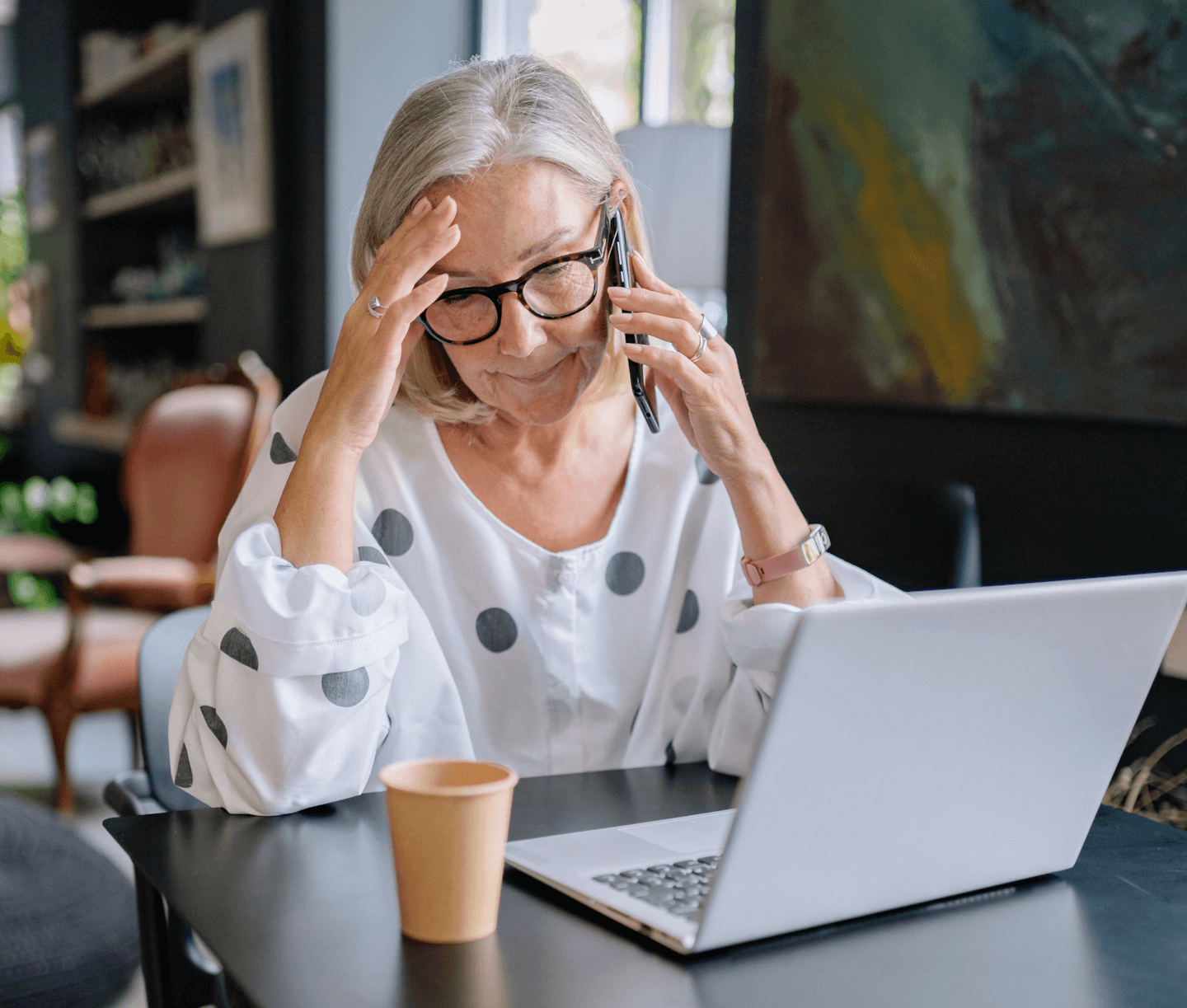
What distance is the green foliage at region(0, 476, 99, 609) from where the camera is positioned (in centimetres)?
430

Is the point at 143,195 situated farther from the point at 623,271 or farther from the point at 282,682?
the point at 282,682

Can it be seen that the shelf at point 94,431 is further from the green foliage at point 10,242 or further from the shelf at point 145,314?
the green foliage at point 10,242

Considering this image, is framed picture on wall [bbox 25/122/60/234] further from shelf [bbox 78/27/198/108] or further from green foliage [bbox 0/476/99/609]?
green foliage [bbox 0/476/99/609]

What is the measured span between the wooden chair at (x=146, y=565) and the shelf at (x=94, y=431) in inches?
33.9

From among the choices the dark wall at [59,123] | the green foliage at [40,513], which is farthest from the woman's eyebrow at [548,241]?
the dark wall at [59,123]

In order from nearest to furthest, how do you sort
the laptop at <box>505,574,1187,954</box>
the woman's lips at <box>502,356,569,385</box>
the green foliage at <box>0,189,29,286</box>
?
the laptop at <box>505,574,1187,954</box>
the woman's lips at <box>502,356,569,385</box>
the green foliage at <box>0,189,29,286</box>

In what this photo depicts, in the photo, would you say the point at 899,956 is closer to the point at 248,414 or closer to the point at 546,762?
the point at 546,762

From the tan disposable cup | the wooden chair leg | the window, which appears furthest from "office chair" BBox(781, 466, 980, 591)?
the wooden chair leg

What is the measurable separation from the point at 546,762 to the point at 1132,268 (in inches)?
38.2

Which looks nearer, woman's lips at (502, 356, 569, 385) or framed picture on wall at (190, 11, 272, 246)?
woman's lips at (502, 356, 569, 385)

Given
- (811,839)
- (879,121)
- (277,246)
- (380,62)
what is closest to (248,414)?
(277,246)

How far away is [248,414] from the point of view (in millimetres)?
2867

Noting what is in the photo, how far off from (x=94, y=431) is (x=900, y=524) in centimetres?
386

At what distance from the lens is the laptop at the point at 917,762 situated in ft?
1.73
